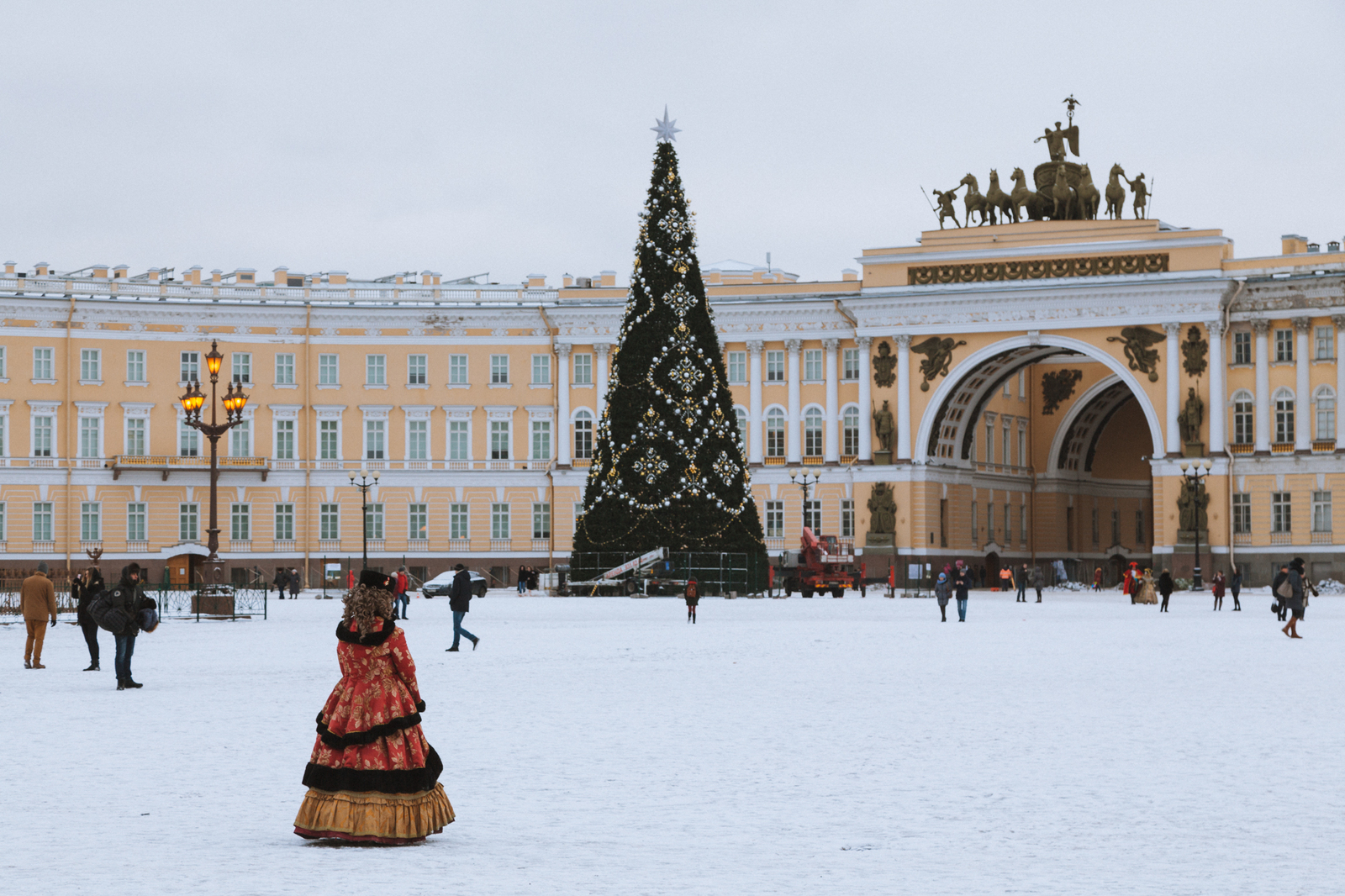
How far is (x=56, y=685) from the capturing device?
23344 mm

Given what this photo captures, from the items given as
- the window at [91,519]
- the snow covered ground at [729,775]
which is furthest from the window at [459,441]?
the snow covered ground at [729,775]

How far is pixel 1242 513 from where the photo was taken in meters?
73.3

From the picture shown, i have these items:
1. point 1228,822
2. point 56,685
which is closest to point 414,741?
point 1228,822

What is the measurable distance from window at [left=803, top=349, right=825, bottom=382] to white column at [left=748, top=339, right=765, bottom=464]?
1786 mm

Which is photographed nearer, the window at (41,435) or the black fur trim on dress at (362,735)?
the black fur trim on dress at (362,735)

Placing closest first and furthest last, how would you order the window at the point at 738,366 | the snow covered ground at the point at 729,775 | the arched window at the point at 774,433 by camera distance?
the snow covered ground at the point at 729,775 < the arched window at the point at 774,433 < the window at the point at 738,366

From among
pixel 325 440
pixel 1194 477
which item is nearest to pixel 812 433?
pixel 1194 477

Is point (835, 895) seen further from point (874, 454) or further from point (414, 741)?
point (874, 454)

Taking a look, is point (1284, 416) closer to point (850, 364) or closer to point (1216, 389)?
point (1216, 389)

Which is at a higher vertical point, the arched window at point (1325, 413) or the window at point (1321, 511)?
the arched window at point (1325, 413)

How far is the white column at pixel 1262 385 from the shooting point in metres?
72.7

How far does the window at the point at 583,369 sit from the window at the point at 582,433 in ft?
4.16

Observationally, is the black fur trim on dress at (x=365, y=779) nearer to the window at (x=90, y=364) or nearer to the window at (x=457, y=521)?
the window at (x=90, y=364)

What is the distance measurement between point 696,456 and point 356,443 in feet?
93.1
